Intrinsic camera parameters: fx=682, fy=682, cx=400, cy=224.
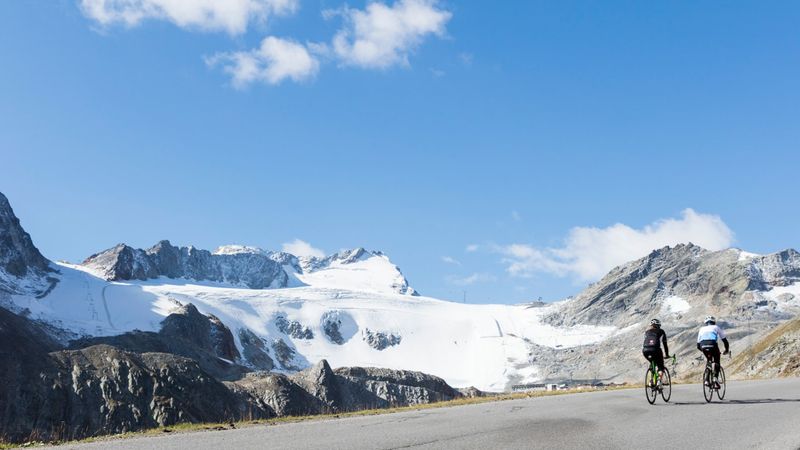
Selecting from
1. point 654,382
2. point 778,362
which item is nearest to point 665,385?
point 654,382

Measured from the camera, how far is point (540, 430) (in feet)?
54.6

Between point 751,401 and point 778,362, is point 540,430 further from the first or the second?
point 778,362

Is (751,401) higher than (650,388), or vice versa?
(650,388)

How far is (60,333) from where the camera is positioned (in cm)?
17300

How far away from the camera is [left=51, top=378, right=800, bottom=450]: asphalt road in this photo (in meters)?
14.9

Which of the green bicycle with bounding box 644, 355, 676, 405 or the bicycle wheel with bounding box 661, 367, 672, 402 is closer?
the green bicycle with bounding box 644, 355, 676, 405

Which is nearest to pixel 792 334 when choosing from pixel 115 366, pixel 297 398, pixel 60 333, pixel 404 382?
→ pixel 297 398

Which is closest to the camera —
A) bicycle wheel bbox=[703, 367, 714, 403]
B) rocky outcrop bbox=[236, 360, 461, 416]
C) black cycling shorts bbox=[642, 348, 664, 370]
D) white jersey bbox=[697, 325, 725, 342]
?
black cycling shorts bbox=[642, 348, 664, 370]

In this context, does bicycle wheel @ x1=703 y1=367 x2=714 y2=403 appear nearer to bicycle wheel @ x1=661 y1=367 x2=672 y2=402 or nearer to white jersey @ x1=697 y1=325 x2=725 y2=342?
white jersey @ x1=697 y1=325 x2=725 y2=342

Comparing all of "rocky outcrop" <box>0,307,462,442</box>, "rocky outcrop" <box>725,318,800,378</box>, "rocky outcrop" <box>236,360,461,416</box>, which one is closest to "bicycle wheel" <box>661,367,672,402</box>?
"rocky outcrop" <box>725,318,800,378</box>

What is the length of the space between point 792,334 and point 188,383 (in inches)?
3154

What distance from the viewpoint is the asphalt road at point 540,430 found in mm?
14859

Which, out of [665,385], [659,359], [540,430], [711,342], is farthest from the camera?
[711,342]

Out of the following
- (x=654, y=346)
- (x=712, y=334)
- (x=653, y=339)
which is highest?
(x=712, y=334)
